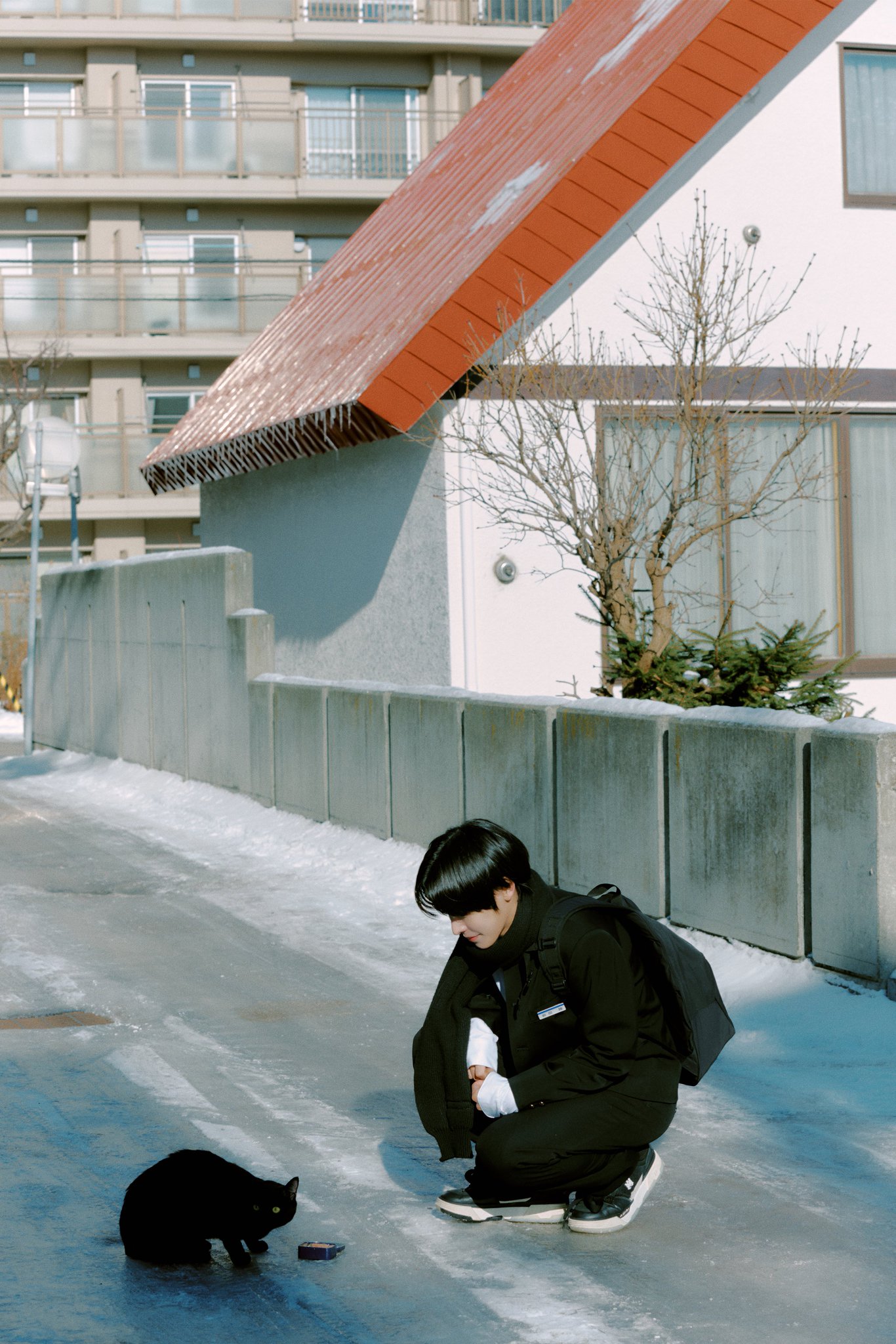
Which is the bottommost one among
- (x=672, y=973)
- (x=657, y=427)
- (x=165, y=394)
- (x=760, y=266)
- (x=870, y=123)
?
(x=672, y=973)

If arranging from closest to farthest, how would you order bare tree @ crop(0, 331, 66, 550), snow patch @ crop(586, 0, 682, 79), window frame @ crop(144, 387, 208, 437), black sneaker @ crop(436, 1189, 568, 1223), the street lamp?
black sneaker @ crop(436, 1189, 568, 1223) < snow patch @ crop(586, 0, 682, 79) < the street lamp < bare tree @ crop(0, 331, 66, 550) < window frame @ crop(144, 387, 208, 437)

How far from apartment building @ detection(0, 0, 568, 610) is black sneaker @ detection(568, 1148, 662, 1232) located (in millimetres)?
33770

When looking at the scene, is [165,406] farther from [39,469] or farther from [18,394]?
[39,469]

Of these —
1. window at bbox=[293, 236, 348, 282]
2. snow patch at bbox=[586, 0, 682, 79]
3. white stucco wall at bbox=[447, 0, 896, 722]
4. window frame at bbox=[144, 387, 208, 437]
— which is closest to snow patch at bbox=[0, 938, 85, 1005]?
white stucco wall at bbox=[447, 0, 896, 722]

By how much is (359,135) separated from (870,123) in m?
25.9

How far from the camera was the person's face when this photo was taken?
182 inches

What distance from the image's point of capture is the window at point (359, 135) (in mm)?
38312

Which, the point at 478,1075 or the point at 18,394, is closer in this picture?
the point at 478,1075

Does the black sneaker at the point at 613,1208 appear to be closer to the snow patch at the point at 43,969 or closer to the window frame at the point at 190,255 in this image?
the snow patch at the point at 43,969

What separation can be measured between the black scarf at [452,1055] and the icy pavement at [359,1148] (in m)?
0.31

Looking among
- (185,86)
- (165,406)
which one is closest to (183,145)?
(185,86)

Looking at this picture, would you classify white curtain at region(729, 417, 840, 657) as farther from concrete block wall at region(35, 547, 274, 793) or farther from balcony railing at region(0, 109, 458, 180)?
balcony railing at region(0, 109, 458, 180)

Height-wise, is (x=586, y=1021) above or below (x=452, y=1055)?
above

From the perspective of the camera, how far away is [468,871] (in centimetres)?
456
